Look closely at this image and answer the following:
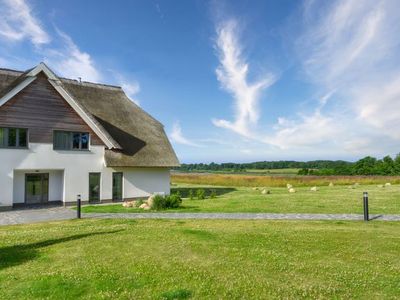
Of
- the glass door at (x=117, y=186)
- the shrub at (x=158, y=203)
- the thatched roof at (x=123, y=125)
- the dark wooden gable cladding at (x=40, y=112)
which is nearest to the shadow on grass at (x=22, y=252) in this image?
the shrub at (x=158, y=203)

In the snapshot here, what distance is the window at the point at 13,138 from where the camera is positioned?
72.6 ft

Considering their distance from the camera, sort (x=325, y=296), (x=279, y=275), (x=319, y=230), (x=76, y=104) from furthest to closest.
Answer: (x=76, y=104)
(x=319, y=230)
(x=279, y=275)
(x=325, y=296)

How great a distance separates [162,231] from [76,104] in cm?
1499

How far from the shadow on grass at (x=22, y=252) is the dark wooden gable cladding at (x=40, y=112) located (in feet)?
43.2

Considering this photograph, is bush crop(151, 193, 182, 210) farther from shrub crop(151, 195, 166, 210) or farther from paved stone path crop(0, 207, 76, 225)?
paved stone path crop(0, 207, 76, 225)

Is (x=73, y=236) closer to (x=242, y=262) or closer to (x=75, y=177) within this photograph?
(x=242, y=262)

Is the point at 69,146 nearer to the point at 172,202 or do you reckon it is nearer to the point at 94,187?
the point at 94,187

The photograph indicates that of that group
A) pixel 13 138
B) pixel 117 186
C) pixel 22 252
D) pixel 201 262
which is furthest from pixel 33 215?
Result: pixel 201 262

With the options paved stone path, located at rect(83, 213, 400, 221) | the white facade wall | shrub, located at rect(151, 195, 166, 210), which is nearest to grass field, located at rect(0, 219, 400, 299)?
paved stone path, located at rect(83, 213, 400, 221)

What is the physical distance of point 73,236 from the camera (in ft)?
41.1

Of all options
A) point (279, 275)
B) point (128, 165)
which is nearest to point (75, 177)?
point (128, 165)

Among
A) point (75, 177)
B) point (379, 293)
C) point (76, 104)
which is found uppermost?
point (76, 104)

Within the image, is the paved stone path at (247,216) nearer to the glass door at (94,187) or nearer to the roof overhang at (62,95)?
the glass door at (94,187)

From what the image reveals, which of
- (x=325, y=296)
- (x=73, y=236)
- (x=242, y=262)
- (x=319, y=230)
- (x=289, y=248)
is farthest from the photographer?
(x=319, y=230)
